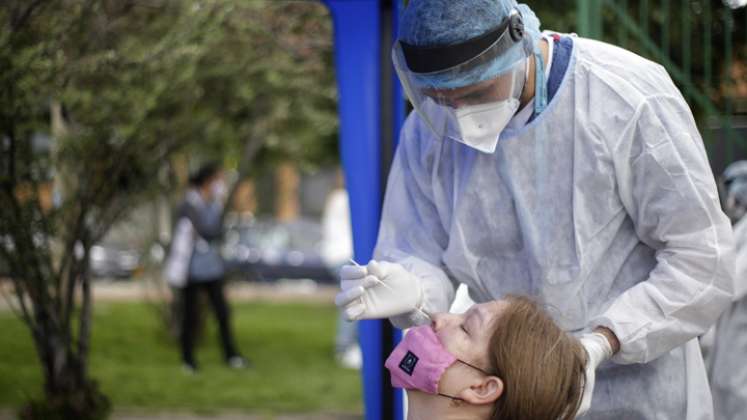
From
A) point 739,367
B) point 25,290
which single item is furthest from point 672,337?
point 25,290

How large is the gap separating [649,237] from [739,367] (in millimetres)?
1726

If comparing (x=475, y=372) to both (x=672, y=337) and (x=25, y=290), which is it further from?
(x=25, y=290)

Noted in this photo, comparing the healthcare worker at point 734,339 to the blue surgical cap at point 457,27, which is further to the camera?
the healthcare worker at point 734,339

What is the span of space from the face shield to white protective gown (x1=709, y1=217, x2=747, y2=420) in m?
1.73

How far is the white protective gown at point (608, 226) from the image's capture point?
2480 mm

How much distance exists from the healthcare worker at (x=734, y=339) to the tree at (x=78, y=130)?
2.53m

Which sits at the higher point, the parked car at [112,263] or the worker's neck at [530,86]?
the worker's neck at [530,86]

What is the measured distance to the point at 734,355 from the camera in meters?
4.12

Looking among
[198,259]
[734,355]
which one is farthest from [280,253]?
[734,355]

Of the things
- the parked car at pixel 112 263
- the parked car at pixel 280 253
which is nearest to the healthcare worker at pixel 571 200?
the parked car at pixel 280 253

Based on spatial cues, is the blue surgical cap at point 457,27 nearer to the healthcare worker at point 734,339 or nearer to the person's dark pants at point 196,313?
the healthcare worker at point 734,339

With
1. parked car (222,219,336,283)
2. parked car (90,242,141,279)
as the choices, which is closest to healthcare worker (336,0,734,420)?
parked car (222,219,336,283)

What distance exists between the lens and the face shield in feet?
7.84

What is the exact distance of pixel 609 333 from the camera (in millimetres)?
2467
